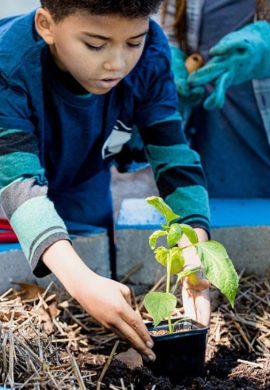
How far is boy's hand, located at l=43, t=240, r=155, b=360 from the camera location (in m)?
1.63

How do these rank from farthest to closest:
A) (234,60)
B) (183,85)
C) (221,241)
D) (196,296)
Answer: (183,85) → (234,60) → (221,241) → (196,296)

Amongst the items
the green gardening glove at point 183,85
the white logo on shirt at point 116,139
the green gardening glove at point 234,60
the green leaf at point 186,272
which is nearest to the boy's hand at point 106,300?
the green leaf at point 186,272

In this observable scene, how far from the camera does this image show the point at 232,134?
3.15m

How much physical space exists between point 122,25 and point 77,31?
0.12 metres

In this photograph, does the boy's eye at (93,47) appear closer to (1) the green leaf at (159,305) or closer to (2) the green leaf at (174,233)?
(2) the green leaf at (174,233)

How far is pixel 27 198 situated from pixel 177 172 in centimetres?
57

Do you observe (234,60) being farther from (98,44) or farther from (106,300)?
(106,300)

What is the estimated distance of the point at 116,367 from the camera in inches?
70.1

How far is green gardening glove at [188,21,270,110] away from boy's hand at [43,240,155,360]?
1.24 m

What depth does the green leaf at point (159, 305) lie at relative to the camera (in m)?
1.65

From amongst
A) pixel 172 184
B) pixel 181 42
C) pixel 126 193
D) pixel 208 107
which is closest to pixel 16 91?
pixel 172 184

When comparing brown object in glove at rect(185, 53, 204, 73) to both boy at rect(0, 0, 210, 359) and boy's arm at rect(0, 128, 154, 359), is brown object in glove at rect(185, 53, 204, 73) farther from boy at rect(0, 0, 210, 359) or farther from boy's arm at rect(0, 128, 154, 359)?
boy's arm at rect(0, 128, 154, 359)

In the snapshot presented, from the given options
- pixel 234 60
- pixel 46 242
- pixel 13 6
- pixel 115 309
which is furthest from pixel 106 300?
pixel 13 6

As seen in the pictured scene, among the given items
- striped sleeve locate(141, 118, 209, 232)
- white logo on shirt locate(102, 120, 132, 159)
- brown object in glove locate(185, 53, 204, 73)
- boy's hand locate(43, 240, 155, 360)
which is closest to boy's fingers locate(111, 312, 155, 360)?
boy's hand locate(43, 240, 155, 360)
